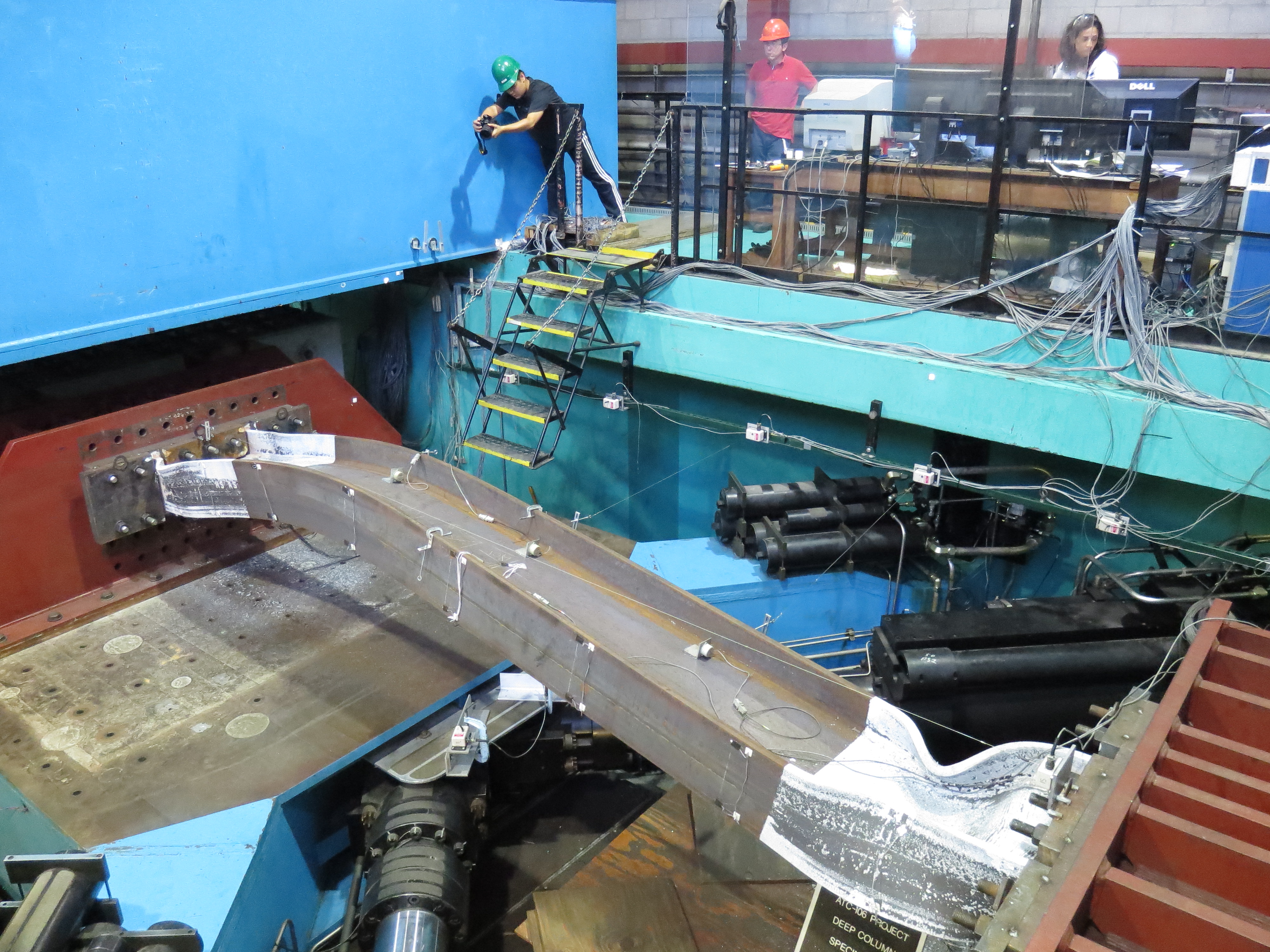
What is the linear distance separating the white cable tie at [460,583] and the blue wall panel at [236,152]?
2468 millimetres

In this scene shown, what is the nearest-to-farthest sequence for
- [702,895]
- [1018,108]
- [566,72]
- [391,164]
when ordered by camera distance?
[702,895] → [1018,108] → [391,164] → [566,72]

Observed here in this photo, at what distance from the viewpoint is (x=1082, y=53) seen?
5.29 meters

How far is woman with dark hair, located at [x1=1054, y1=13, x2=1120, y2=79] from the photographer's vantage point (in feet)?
17.3

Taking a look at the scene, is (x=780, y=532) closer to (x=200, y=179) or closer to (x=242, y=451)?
(x=242, y=451)

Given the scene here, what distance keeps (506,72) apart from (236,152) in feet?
6.53

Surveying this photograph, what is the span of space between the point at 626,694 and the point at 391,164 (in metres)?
4.26

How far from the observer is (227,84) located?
16.1 feet

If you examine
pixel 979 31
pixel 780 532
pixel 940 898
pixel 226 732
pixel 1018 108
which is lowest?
pixel 226 732

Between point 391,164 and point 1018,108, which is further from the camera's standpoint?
point 391,164

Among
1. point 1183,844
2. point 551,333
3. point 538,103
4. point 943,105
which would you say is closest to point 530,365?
point 551,333

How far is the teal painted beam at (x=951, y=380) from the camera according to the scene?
4188 mm

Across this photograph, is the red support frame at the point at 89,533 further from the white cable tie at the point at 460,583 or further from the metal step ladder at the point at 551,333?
the white cable tie at the point at 460,583

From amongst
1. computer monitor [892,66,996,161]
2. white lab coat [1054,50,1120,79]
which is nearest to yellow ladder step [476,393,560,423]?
computer monitor [892,66,996,161]

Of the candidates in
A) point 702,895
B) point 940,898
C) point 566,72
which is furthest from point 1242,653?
point 566,72
